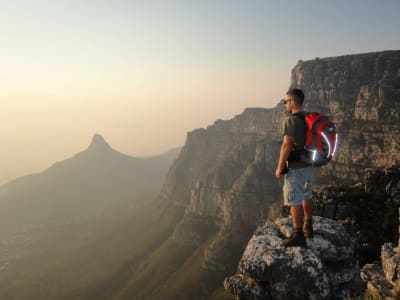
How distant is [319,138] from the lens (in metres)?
12.0

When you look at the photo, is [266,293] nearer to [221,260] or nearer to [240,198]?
[221,260]

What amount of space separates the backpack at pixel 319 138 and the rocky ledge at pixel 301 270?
341 centimetres

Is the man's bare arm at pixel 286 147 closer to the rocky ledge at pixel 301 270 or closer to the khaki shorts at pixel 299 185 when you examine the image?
the khaki shorts at pixel 299 185

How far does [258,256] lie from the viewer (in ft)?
42.2

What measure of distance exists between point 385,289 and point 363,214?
5686 centimetres

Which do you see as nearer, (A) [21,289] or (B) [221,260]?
(B) [221,260]

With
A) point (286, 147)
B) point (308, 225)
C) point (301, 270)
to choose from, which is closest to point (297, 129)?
point (286, 147)

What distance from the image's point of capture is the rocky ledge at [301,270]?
11805 millimetres

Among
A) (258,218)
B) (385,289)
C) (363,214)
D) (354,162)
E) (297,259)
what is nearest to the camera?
(297,259)

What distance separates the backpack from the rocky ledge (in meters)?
3.41

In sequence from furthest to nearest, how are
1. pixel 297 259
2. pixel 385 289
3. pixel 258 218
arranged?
pixel 258 218
pixel 385 289
pixel 297 259

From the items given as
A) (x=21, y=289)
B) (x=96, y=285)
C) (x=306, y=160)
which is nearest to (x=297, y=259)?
(x=306, y=160)

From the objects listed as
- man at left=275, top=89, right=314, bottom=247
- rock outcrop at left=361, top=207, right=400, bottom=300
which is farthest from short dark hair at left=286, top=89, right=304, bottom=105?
rock outcrop at left=361, top=207, right=400, bottom=300

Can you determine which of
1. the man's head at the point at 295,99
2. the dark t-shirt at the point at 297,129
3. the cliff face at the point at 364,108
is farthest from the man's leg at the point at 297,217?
the cliff face at the point at 364,108
